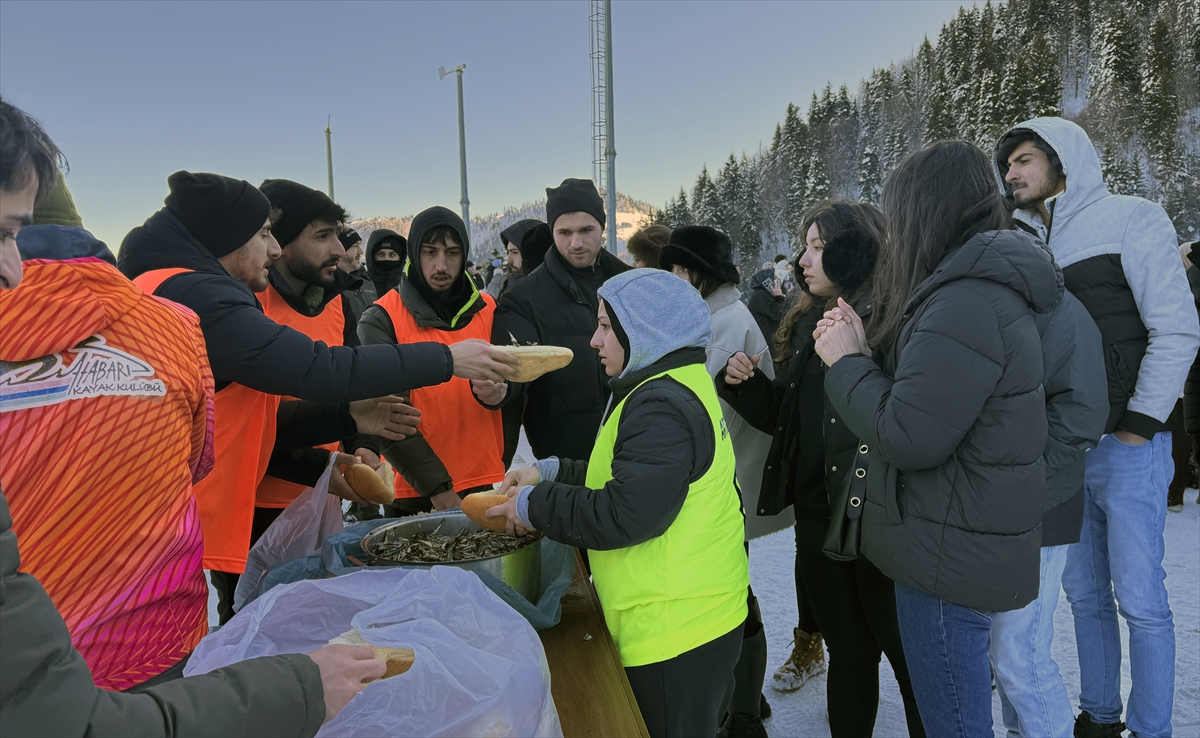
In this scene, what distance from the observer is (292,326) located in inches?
108

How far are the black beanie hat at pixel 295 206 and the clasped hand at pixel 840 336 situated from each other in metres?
1.93

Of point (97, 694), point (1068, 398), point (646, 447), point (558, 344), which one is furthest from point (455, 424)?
point (97, 694)

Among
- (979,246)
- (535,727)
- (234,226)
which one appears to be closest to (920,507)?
(979,246)

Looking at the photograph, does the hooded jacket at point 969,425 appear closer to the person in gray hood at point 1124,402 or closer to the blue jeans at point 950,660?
the blue jeans at point 950,660

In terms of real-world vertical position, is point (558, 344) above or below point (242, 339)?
below

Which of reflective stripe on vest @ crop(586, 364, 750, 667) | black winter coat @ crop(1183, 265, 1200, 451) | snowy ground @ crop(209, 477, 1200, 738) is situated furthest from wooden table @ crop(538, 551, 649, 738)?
black winter coat @ crop(1183, 265, 1200, 451)

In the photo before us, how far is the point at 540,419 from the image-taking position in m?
3.13

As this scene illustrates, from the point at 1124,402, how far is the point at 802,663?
68.2 inches

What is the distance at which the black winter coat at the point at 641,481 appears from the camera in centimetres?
162

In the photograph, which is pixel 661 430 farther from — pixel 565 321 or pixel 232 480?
pixel 565 321


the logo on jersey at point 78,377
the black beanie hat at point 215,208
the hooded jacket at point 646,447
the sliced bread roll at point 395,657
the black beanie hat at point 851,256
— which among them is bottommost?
the sliced bread roll at point 395,657

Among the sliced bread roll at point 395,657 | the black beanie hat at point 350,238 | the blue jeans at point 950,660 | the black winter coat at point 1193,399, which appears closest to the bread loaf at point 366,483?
the sliced bread roll at point 395,657

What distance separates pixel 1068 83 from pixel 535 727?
3574cm

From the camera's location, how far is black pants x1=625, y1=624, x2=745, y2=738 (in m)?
1.70
